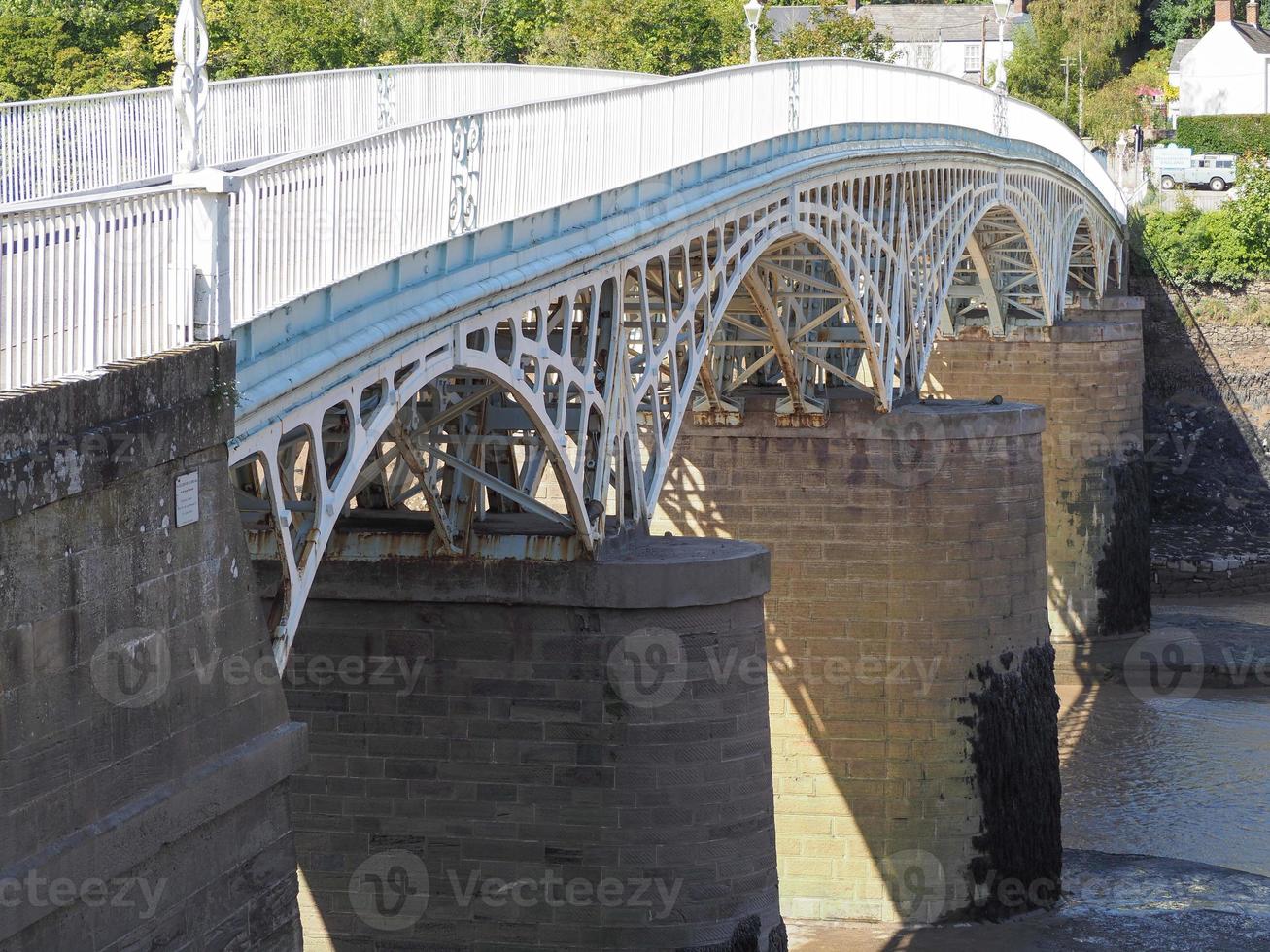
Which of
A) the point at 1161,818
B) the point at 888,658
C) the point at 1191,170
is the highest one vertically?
the point at 1191,170

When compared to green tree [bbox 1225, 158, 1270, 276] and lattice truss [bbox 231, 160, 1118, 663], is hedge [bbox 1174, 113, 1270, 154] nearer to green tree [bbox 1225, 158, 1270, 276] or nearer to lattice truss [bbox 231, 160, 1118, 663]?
green tree [bbox 1225, 158, 1270, 276]

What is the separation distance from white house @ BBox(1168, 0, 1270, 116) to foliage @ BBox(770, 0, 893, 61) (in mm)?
18949

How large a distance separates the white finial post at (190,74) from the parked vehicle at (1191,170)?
6231 centimetres

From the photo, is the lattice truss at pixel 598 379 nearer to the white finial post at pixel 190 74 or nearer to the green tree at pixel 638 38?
the white finial post at pixel 190 74

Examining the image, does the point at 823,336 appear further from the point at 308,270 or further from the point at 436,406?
the point at 308,270

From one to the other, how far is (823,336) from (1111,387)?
18463 mm

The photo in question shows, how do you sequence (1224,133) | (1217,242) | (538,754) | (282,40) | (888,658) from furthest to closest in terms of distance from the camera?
(1224,133), (1217,242), (282,40), (888,658), (538,754)

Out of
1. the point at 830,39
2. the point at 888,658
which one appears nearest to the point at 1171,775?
the point at 888,658

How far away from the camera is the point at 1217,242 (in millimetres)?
62094

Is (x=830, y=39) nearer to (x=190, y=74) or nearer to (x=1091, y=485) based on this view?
(x=1091, y=485)

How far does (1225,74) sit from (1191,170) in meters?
14.9

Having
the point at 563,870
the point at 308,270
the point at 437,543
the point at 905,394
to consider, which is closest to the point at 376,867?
the point at 563,870

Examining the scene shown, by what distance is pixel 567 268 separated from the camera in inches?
645

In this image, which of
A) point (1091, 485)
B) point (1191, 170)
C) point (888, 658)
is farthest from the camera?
point (1191, 170)
